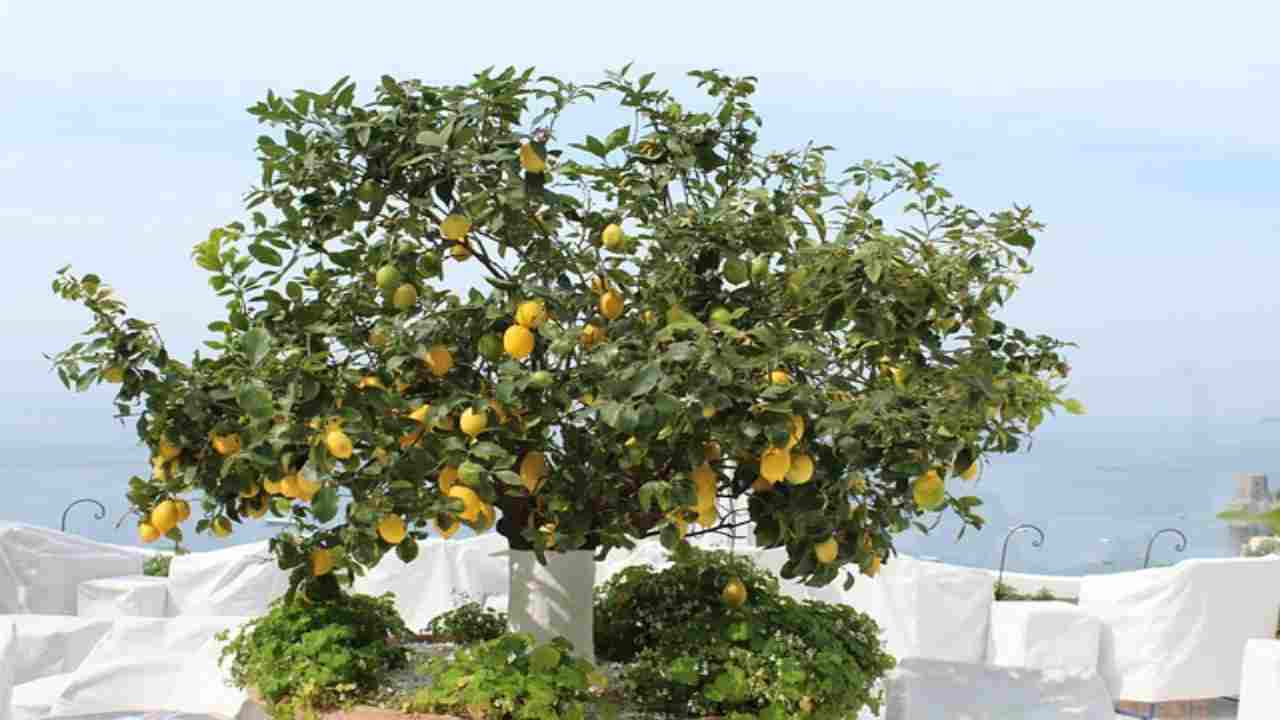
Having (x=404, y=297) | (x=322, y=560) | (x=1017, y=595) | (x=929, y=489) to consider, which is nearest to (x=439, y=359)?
(x=404, y=297)

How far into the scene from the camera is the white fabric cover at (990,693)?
3.21 metres

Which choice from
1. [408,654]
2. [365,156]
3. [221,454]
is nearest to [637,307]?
[365,156]

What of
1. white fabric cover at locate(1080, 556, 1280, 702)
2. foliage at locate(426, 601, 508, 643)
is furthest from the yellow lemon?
white fabric cover at locate(1080, 556, 1280, 702)

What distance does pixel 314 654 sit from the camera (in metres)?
2.83

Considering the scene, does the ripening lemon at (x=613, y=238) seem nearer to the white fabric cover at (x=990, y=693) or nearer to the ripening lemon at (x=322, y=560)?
the ripening lemon at (x=322, y=560)

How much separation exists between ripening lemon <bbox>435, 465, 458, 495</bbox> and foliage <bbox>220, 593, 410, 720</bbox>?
59cm

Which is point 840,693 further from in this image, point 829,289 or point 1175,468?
point 1175,468

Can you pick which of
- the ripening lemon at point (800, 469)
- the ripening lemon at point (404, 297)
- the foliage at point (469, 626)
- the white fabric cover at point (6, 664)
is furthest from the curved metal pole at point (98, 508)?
the ripening lemon at point (800, 469)

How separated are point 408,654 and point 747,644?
33.4 inches

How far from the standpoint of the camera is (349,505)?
238 cm

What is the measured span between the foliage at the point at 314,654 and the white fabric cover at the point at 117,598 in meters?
2.89

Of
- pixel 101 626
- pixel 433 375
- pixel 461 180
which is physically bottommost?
pixel 101 626

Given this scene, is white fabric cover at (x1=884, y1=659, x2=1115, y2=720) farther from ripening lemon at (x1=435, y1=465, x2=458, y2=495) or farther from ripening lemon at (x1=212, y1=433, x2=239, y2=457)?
ripening lemon at (x1=212, y1=433, x2=239, y2=457)

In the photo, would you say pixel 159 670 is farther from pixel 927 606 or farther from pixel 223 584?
pixel 927 606
